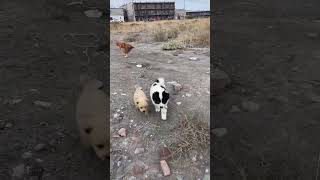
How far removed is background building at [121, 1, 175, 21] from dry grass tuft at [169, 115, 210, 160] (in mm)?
6124

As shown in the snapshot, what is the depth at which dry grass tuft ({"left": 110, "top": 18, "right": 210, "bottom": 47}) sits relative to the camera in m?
7.80

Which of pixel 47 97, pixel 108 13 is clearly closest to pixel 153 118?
pixel 47 97

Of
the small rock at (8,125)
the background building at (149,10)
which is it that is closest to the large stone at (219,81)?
the small rock at (8,125)

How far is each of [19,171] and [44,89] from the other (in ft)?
5.41

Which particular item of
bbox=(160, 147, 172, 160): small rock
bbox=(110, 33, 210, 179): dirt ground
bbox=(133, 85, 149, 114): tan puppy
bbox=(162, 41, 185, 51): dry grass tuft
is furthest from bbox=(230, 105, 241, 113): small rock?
bbox=(162, 41, 185, 51): dry grass tuft

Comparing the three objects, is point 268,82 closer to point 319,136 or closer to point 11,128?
point 319,136

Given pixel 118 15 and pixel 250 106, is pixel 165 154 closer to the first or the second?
pixel 250 106

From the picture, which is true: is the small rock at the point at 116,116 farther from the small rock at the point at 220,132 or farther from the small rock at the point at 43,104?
the small rock at the point at 220,132

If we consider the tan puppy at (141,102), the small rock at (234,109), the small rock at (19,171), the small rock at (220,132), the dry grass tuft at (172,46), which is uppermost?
the dry grass tuft at (172,46)

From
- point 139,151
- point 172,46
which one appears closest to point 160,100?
point 139,151

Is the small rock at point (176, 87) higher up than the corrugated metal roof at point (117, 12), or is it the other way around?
the corrugated metal roof at point (117, 12)

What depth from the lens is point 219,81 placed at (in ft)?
17.2

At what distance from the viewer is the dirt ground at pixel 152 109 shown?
12.0 ft

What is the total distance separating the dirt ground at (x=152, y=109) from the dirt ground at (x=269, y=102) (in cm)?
22
